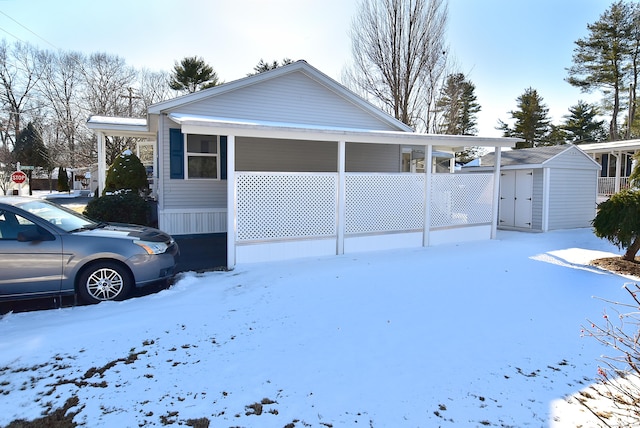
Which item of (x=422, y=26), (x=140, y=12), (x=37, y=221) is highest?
(x=422, y=26)

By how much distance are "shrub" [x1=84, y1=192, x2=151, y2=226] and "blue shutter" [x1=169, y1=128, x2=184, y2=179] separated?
1.26m

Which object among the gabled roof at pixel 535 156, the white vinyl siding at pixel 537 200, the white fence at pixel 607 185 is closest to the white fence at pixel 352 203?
the white vinyl siding at pixel 537 200

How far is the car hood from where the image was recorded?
→ 5.32 m

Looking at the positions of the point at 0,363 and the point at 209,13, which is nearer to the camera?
the point at 0,363

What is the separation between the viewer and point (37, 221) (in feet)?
16.3

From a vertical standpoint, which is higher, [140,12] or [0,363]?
[140,12]

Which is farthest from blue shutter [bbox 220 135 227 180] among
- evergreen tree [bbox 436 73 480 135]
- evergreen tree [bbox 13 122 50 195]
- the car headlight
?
evergreen tree [bbox 13 122 50 195]

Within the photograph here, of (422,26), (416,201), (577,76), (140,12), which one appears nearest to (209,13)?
(140,12)

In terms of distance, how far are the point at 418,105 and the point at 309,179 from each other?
15.2 m

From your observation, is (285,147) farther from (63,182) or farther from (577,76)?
(63,182)

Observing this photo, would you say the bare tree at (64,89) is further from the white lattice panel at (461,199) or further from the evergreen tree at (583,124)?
the evergreen tree at (583,124)

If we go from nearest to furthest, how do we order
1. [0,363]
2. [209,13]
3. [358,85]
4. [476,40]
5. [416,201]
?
[0,363] < [416,201] < [209,13] < [476,40] < [358,85]

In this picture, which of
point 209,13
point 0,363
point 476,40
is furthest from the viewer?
point 476,40

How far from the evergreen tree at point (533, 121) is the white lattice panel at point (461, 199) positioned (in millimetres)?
27768
